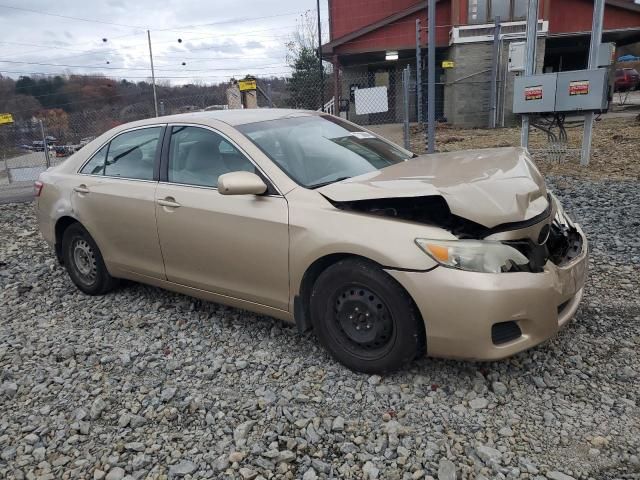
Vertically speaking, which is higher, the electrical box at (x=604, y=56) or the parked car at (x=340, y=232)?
the electrical box at (x=604, y=56)

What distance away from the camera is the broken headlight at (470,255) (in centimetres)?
Result: 265

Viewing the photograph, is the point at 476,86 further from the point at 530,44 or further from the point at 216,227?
the point at 216,227

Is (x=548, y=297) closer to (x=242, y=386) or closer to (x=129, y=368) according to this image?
(x=242, y=386)

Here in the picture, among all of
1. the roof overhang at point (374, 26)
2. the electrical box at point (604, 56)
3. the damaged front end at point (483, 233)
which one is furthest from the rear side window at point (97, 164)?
the roof overhang at point (374, 26)

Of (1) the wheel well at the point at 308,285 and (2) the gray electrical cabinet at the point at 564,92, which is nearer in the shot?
(1) the wheel well at the point at 308,285

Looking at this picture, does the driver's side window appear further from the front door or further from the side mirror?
the side mirror

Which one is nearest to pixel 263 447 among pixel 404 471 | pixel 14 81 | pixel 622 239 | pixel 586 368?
pixel 404 471

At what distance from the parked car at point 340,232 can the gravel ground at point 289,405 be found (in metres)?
0.30

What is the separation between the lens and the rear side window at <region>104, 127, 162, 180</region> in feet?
13.1

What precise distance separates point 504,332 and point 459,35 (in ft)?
60.0

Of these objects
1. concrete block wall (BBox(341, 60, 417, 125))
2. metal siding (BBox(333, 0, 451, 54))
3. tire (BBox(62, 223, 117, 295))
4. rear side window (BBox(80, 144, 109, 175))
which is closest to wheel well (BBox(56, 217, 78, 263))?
tire (BBox(62, 223, 117, 295))

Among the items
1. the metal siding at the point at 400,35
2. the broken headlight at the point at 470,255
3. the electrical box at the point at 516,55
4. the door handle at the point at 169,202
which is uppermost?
the metal siding at the point at 400,35

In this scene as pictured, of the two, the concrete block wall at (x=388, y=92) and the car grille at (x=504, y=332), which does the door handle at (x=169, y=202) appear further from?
the concrete block wall at (x=388, y=92)

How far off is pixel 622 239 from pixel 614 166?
4.15 meters
